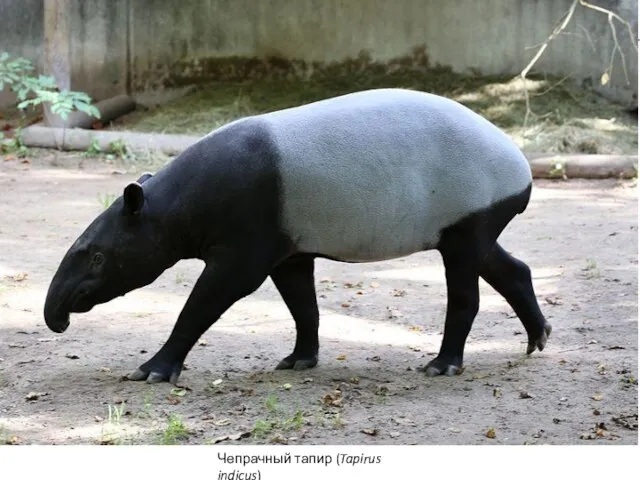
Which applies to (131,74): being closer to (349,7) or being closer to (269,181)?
(349,7)

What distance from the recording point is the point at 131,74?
1445 centimetres

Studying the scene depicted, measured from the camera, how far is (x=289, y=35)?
1430 cm

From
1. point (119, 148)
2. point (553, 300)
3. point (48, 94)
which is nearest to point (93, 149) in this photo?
point (119, 148)

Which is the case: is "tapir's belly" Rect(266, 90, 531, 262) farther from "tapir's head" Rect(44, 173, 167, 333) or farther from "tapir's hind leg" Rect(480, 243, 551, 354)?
"tapir's head" Rect(44, 173, 167, 333)

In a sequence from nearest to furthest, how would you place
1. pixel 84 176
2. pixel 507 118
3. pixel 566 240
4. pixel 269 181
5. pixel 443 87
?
pixel 269 181, pixel 566 240, pixel 84 176, pixel 507 118, pixel 443 87

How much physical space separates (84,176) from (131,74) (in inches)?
144

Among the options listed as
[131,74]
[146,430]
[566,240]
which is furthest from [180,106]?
[146,430]

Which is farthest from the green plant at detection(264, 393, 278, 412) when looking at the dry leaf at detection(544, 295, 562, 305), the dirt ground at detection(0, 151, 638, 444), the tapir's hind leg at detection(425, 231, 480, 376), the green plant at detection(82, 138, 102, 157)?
the green plant at detection(82, 138, 102, 157)

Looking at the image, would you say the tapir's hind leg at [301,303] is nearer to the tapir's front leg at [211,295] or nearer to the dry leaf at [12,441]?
the tapir's front leg at [211,295]

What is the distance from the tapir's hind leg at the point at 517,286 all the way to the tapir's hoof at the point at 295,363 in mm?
1028

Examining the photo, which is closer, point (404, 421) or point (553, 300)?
point (404, 421)

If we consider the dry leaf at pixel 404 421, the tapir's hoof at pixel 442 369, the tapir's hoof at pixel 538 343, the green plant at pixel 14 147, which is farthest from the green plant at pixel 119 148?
the dry leaf at pixel 404 421

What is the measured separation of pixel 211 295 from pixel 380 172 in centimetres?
100

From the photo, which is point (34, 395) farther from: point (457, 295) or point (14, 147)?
point (14, 147)
